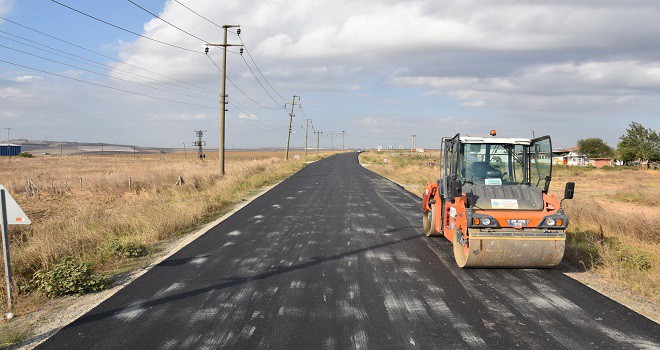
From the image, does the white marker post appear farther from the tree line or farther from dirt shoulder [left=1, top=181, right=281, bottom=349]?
the tree line

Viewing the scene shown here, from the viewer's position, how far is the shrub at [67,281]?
6348 mm

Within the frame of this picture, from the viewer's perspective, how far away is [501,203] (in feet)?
24.5

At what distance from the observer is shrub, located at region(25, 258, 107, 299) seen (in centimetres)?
635

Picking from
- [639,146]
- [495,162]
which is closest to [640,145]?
[639,146]

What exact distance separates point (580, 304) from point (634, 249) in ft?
13.3

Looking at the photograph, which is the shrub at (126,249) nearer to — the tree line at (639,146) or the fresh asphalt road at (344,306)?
the fresh asphalt road at (344,306)

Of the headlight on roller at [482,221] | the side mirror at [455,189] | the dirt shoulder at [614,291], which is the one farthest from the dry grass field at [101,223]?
the dirt shoulder at [614,291]

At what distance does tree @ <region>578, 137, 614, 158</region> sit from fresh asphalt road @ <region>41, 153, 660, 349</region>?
8959 cm

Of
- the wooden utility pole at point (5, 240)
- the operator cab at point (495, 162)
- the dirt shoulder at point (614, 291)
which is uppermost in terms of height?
the operator cab at point (495, 162)

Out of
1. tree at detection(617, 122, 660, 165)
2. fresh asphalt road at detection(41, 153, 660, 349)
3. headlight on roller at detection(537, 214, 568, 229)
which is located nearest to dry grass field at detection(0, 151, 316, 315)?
fresh asphalt road at detection(41, 153, 660, 349)

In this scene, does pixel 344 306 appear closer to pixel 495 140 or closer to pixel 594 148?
pixel 495 140

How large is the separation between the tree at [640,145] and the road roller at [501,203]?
64.5 m

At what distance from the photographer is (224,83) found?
27750mm

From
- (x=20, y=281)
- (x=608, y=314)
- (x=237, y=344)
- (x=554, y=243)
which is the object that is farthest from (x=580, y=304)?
(x=20, y=281)
